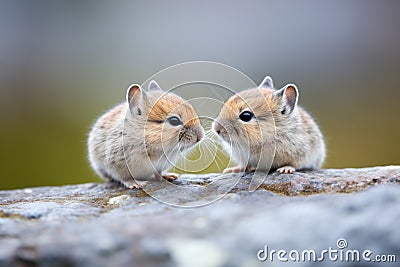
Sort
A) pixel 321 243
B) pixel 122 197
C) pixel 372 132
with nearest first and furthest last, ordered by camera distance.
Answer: pixel 321 243 → pixel 122 197 → pixel 372 132

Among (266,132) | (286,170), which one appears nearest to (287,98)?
(266,132)

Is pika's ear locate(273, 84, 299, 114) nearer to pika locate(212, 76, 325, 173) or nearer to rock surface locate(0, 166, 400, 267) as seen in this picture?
pika locate(212, 76, 325, 173)

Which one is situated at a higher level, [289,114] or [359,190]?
[289,114]

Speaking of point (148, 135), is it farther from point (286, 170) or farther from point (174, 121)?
point (286, 170)

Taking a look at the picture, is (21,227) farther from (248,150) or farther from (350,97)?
(350,97)

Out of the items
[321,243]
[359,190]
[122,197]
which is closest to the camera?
[321,243]

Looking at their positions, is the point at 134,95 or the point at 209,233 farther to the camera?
the point at 134,95

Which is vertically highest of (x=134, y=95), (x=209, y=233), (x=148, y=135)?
(x=134, y=95)

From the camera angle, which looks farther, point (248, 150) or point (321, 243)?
point (248, 150)

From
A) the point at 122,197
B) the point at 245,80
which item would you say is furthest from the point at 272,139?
the point at 122,197
